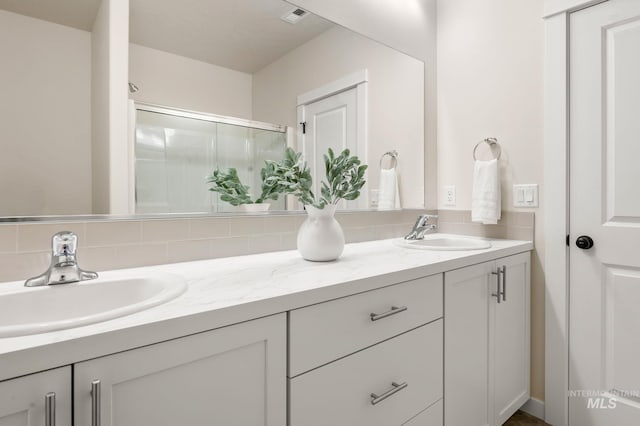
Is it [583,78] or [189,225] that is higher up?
[583,78]

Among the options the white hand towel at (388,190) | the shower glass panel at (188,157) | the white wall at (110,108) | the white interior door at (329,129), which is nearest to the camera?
the white wall at (110,108)

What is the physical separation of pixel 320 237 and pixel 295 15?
3.33ft

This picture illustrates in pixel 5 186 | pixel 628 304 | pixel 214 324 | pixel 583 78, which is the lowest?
pixel 628 304

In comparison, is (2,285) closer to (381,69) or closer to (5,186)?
(5,186)

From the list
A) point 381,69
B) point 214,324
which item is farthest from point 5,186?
point 381,69

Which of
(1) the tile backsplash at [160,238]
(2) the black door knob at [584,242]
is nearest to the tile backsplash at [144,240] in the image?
(1) the tile backsplash at [160,238]

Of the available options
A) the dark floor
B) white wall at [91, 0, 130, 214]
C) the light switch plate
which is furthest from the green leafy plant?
the dark floor

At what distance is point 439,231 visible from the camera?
2.18 meters

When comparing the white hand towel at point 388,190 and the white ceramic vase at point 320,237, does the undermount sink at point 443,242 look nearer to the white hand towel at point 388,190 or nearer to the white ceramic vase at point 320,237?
the white hand towel at point 388,190

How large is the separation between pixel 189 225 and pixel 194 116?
401mm

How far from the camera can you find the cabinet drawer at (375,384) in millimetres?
865

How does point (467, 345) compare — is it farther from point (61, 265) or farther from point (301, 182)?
point (61, 265)

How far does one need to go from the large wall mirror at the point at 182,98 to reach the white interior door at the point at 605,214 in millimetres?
905

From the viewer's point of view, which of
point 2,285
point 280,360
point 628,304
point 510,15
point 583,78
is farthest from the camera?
point 510,15
